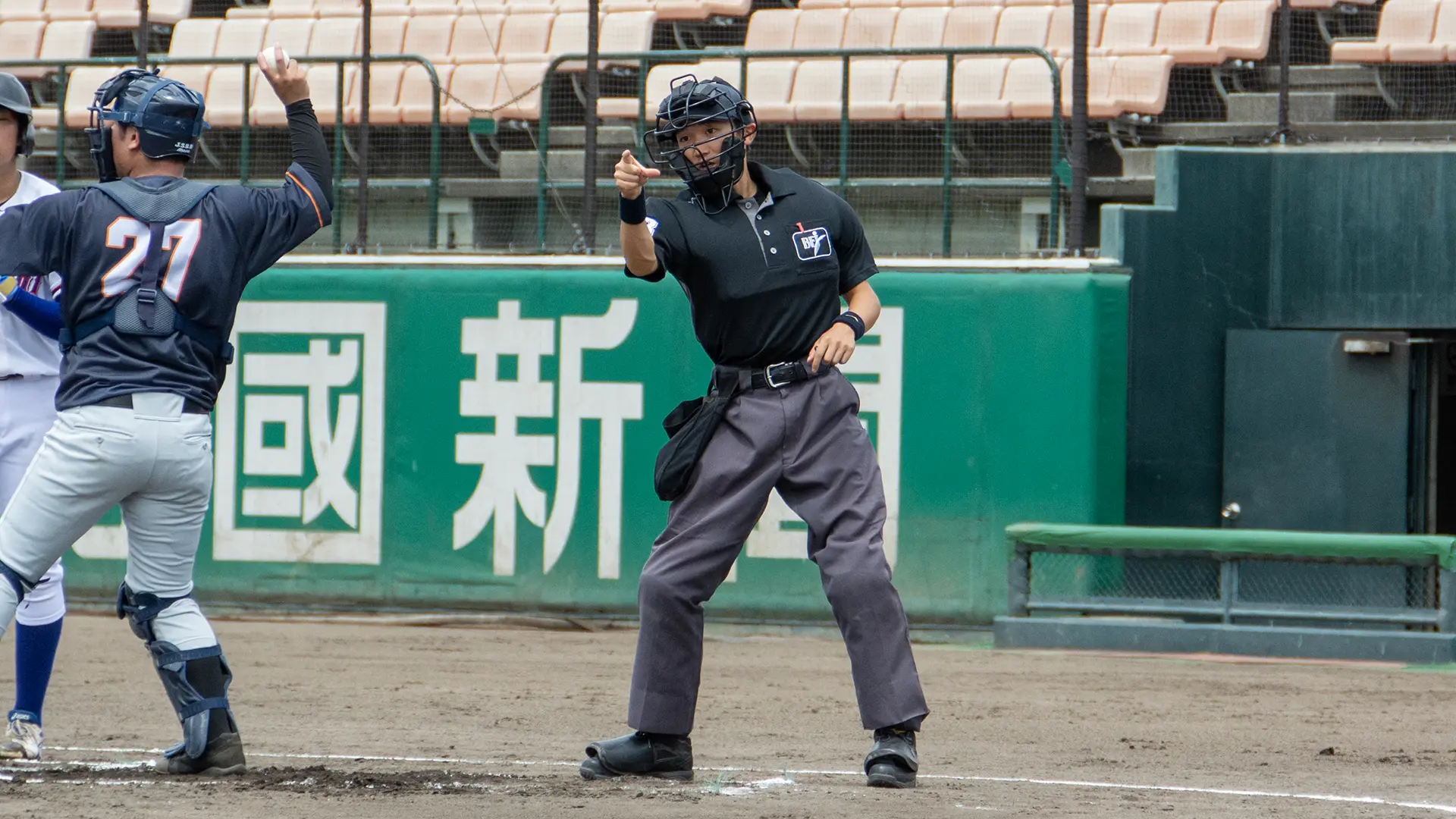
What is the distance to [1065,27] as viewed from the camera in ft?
40.8

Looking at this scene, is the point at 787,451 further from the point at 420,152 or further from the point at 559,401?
the point at 420,152

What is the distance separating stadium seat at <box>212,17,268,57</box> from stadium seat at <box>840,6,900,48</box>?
15.6 feet

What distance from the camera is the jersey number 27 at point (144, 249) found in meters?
4.77

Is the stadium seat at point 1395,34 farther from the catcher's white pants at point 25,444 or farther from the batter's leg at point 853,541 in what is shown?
the catcher's white pants at point 25,444

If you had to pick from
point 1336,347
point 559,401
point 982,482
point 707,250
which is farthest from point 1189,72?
point 707,250

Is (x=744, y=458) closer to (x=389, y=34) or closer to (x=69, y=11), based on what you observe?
(x=389, y=34)

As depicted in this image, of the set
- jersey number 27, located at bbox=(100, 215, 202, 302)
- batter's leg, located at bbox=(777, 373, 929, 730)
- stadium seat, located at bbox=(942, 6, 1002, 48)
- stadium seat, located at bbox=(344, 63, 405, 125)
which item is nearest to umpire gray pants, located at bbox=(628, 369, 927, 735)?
batter's leg, located at bbox=(777, 373, 929, 730)

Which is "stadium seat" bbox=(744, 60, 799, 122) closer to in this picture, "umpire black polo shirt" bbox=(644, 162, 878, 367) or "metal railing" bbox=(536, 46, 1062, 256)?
"metal railing" bbox=(536, 46, 1062, 256)

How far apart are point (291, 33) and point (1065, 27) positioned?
635 centimetres

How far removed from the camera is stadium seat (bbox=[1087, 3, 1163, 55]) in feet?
40.4

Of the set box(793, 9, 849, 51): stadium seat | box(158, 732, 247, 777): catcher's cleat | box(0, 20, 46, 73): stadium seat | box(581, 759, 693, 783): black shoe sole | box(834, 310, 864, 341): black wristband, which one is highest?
box(0, 20, 46, 73): stadium seat

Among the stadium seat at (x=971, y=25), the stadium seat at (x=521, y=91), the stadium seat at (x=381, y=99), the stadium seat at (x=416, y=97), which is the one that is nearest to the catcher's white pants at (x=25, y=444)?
the stadium seat at (x=381, y=99)

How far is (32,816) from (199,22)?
39.1 feet

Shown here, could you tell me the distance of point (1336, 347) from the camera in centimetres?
976
